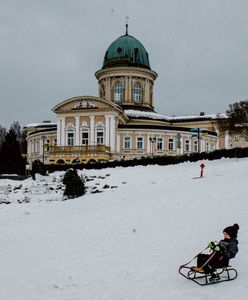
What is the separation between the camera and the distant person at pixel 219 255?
8.61 metres

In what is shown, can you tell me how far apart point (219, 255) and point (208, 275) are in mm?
475

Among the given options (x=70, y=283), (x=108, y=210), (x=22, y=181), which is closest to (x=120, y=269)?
(x=70, y=283)

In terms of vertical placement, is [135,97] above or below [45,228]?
above

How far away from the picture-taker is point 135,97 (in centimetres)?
7219

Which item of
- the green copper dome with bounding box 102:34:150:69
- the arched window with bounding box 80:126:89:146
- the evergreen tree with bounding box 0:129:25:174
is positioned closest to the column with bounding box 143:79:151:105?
the green copper dome with bounding box 102:34:150:69

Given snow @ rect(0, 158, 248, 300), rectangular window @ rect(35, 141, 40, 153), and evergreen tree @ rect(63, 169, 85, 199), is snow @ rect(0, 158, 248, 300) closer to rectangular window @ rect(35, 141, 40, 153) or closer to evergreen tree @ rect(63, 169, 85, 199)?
evergreen tree @ rect(63, 169, 85, 199)

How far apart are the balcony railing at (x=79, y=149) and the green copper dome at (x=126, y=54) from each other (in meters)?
21.4

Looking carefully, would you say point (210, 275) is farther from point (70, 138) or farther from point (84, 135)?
point (70, 138)

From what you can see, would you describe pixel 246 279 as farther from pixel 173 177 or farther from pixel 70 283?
pixel 173 177

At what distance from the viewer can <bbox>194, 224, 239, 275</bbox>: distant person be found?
8609 millimetres

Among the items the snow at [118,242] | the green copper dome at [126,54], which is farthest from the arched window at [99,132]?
the snow at [118,242]

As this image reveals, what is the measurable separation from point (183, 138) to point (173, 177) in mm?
33449

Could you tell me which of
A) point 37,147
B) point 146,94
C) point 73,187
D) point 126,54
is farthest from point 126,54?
point 73,187

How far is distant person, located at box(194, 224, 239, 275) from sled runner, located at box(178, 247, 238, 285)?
0.07m
